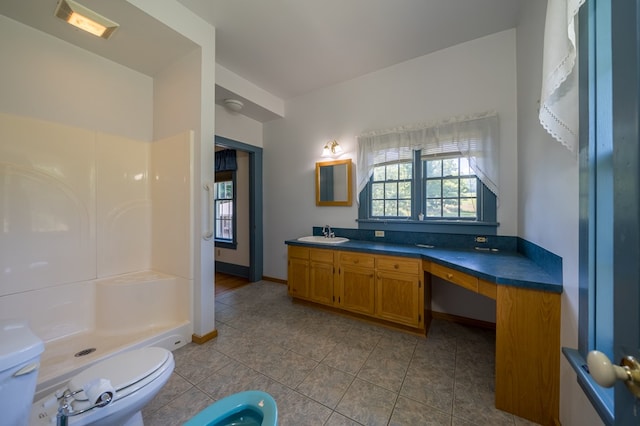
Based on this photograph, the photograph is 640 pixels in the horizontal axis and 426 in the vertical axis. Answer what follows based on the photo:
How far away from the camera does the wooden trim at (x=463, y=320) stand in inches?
92.4

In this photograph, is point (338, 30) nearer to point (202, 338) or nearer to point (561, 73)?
point (561, 73)

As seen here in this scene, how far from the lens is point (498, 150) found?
A: 2.29m

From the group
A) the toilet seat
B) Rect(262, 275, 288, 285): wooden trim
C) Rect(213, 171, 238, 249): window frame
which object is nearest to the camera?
the toilet seat

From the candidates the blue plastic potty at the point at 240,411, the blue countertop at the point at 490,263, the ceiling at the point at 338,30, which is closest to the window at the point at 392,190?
the blue countertop at the point at 490,263

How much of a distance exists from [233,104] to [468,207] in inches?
121

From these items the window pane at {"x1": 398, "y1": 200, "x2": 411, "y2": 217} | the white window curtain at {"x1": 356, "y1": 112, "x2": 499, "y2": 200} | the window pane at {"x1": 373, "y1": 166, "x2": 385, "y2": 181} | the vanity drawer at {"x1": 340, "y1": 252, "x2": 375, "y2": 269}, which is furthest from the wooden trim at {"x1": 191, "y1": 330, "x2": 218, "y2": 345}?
the window pane at {"x1": 373, "y1": 166, "x2": 385, "y2": 181}

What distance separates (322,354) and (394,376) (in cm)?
58

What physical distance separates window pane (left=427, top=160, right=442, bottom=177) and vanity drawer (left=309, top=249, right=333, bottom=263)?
4.65 feet

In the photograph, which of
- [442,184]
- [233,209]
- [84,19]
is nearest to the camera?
[84,19]

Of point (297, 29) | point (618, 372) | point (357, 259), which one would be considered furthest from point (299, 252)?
point (618, 372)

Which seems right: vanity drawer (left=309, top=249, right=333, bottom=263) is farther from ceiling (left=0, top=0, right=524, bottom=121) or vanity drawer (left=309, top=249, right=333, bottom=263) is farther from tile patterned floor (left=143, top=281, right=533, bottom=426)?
ceiling (left=0, top=0, right=524, bottom=121)

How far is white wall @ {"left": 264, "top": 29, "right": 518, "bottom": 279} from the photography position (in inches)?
89.7

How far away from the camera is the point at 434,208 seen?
8.62ft

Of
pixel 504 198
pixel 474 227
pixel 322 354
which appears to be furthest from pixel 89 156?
pixel 504 198
